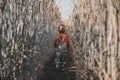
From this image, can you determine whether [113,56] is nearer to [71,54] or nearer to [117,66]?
[117,66]

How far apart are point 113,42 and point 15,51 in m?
4.86

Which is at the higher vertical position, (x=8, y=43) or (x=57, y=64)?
(x=8, y=43)

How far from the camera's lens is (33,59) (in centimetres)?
1002

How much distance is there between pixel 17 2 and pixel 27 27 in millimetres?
1112

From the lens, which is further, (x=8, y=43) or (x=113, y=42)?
(x=8, y=43)

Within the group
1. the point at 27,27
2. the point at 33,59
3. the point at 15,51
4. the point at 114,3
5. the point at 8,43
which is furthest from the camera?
the point at 33,59

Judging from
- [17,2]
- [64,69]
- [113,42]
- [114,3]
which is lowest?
[64,69]

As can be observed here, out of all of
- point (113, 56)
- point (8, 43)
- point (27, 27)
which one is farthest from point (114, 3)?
point (27, 27)

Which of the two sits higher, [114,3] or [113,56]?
[114,3]

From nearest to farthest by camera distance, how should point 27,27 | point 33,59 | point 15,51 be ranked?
1. point 15,51
2. point 27,27
3. point 33,59

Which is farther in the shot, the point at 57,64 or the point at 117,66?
the point at 57,64

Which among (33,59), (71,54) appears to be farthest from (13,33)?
(71,54)

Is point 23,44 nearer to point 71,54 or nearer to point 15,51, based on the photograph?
point 15,51

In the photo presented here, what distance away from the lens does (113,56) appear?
3.61m
